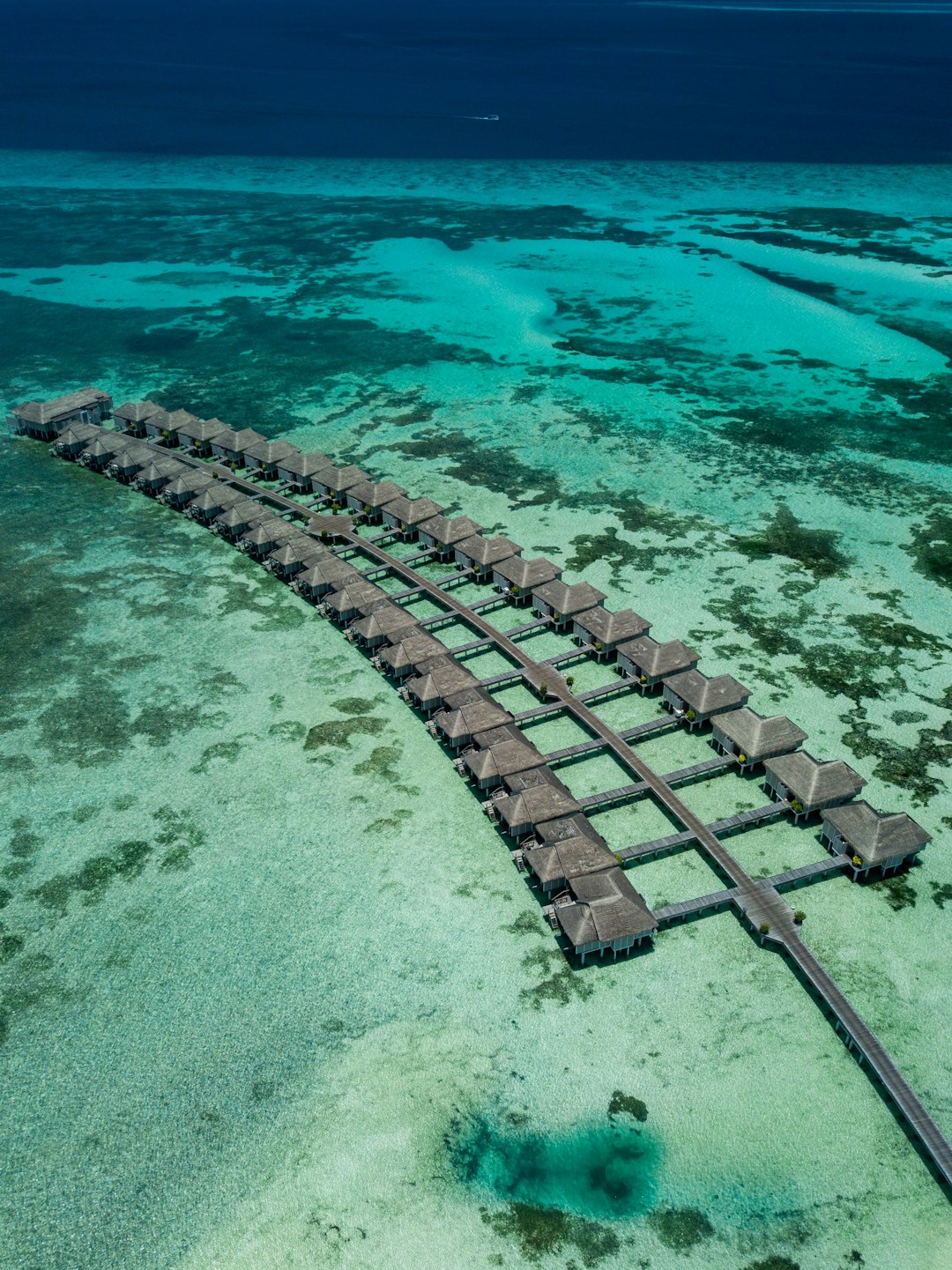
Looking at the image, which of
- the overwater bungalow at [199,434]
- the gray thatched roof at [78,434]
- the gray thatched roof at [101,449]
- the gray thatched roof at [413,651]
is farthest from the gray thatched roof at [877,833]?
the gray thatched roof at [78,434]

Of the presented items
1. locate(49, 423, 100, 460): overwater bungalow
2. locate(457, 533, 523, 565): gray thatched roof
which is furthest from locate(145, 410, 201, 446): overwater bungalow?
locate(457, 533, 523, 565): gray thatched roof

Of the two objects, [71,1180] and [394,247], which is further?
[394,247]

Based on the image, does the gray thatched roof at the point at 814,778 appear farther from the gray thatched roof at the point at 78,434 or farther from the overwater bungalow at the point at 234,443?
the gray thatched roof at the point at 78,434

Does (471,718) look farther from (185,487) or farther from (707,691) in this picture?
(185,487)

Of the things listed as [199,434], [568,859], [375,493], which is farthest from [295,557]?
[568,859]

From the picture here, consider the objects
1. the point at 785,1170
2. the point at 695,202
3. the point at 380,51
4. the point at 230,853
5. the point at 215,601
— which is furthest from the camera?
the point at 380,51

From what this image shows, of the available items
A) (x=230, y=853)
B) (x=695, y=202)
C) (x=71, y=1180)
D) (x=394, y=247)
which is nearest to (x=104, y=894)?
(x=230, y=853)

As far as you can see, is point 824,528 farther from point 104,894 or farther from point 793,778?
point 104,894
